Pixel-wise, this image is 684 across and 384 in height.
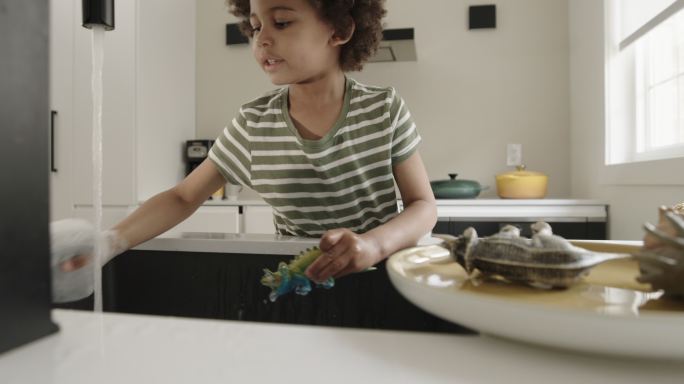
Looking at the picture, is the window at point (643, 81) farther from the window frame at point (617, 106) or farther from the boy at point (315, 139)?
the boy at point (315, 139)

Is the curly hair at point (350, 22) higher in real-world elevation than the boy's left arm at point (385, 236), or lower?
higher

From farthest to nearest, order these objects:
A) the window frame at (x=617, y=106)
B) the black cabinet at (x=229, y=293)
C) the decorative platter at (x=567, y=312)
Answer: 1. the window frame at (x=617, y=106)
2. the black cabinet at (x=229, y=293)
3. the decorative platter at (x=567, y=312)

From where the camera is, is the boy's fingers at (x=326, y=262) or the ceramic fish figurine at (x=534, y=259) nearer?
the ceramic fish figurine at (x=534, y=259)

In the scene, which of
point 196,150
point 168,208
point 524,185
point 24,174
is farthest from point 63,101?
point 24,174

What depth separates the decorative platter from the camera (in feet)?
0.69

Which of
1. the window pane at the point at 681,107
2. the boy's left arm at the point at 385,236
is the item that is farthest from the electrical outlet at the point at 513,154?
the boy's left arm at the point at 385,236

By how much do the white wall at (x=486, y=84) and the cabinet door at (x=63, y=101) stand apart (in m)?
1.50

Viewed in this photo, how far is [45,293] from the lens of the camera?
0.90ft

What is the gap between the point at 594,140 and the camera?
2205 mm

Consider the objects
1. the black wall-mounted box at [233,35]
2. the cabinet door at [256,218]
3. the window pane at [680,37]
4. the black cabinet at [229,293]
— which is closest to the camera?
the black cabinet at [229,293]

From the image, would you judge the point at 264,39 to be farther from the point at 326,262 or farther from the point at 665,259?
the point at 665,259

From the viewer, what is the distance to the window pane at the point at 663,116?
1746mm

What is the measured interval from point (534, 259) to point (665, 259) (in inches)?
2.4

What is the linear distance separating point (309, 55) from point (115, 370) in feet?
2.42
